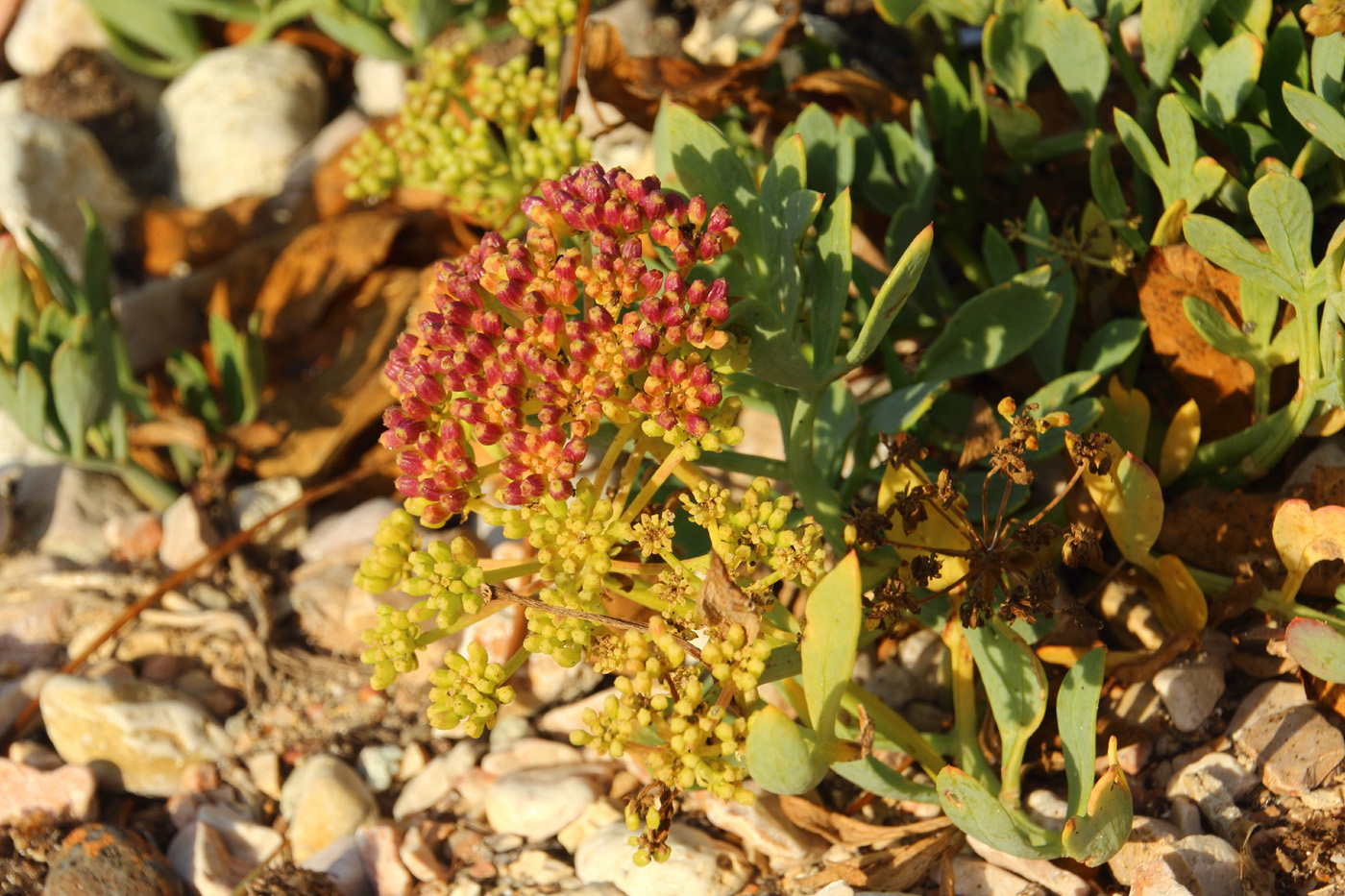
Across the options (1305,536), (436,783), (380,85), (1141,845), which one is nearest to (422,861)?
(436,783)

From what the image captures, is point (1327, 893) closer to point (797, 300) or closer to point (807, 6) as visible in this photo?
point (797, 300)

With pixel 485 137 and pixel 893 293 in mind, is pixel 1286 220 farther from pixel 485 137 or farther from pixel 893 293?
pixel 485 137

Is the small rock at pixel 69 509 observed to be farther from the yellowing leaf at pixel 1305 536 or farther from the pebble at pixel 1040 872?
the yellowing leaf at pixel 1305 536

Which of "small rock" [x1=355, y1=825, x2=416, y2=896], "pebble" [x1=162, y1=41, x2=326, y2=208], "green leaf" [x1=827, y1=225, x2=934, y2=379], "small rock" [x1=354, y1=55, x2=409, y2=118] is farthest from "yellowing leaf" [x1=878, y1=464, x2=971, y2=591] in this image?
"pebble" [x1=162, y1=41, x2=326, y2=208]

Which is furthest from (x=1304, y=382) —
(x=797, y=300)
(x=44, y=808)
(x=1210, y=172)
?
(x=44, y=808)

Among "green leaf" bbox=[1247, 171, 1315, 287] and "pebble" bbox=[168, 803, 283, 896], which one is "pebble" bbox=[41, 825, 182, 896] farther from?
"green leaf" bbox=[1247, 171, 1315, 287]

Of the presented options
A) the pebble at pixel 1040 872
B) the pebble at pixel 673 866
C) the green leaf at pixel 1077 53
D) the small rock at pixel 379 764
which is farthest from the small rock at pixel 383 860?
the green leaf at pixel 1077 53
